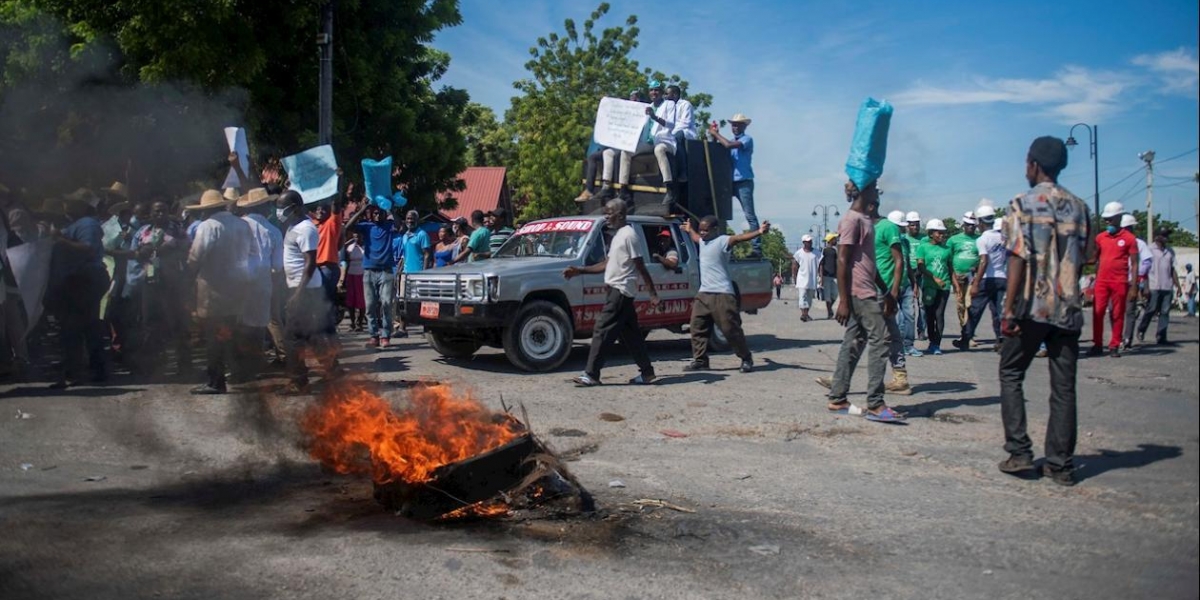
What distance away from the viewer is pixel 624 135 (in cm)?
1227

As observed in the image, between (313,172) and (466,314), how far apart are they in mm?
2267

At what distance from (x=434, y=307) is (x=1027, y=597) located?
24.8 feet

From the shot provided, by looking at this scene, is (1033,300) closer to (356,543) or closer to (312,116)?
(356,543)

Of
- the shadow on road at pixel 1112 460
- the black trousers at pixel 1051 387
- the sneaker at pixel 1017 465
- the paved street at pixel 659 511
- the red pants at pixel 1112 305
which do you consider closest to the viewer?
the paved street at pixel 659 511

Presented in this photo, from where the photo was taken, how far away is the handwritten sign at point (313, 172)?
9.11 meters

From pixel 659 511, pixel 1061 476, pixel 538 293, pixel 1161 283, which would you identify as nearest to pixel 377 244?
pixel 538 293

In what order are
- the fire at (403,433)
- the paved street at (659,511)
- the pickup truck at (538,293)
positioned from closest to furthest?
the paved street at (659,511)
the fire at (403,433)
the pickup truck at (538,293)

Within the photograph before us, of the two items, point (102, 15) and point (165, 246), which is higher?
point (102, 15)

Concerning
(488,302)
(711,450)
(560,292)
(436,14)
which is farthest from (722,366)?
(436,14)

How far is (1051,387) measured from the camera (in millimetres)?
5223

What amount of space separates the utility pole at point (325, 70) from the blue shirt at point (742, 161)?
20.1 feet

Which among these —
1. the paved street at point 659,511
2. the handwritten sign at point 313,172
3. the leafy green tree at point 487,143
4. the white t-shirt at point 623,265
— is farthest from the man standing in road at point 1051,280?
the leafy green tree at point 487,143

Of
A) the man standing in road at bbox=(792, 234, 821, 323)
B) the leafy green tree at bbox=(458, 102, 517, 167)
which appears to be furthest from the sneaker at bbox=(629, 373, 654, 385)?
the leafy green tree at bbox=(458, 102, 517, 167)

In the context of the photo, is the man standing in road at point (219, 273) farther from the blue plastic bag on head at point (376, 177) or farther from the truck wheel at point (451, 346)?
the blue plastic bag on head at point (376, 177)
